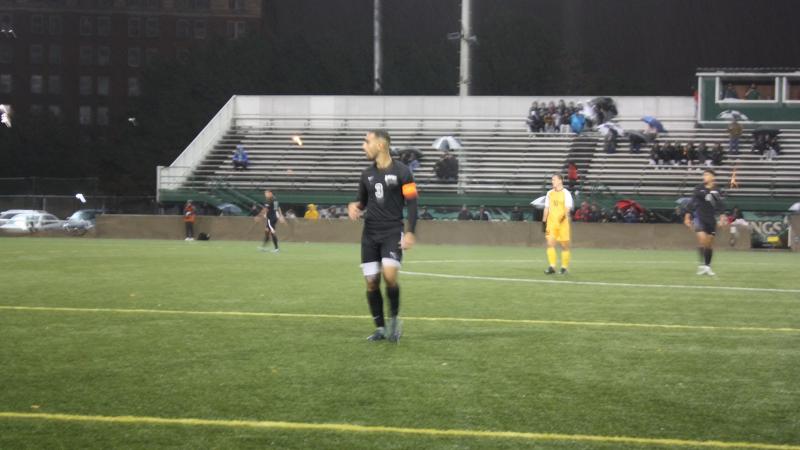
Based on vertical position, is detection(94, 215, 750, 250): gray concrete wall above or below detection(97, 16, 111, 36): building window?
below

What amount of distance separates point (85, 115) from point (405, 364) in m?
135

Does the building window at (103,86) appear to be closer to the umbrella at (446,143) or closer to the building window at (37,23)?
the building window at (37,23)

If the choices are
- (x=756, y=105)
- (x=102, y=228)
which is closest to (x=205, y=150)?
(x=102, y=228)

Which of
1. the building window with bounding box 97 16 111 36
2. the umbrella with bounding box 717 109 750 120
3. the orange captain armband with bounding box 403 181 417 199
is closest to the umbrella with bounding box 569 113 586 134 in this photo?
the umbrella with bounding box 717 109 750 120

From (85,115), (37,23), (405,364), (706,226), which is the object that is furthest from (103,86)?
(405,364)

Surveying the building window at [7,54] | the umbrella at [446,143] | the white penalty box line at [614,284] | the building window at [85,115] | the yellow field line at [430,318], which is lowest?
the white penalty box line at [614,284]

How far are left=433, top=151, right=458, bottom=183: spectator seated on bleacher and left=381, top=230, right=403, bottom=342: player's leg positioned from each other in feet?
130

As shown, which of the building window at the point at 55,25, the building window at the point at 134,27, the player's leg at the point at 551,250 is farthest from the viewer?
→ the building window at the point at 134,27

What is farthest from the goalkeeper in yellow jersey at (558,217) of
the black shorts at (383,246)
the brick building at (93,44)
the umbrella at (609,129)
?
the brick building at (93,44)

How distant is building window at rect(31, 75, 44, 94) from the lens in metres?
136

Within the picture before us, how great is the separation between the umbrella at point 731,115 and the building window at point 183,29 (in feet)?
307

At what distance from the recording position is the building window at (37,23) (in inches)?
5217

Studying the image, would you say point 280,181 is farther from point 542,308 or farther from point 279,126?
point 542,308

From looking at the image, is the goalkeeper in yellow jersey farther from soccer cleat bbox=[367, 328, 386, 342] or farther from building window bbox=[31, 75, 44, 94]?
building window bbox=[31, 75, 44, 94]
